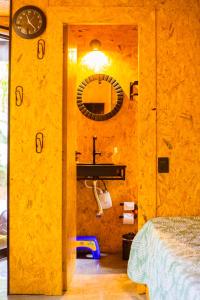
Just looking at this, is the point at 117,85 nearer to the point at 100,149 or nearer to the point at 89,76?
the point at 89,76

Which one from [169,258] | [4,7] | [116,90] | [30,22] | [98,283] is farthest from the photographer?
[116,90]

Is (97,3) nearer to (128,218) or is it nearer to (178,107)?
(178,107)

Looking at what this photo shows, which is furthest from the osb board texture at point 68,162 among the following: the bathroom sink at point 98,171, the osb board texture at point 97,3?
the bathroom sink at point 98,171

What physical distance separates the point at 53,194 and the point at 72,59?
4.16 feet

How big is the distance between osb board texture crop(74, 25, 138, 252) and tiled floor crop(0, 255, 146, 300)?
506 mm

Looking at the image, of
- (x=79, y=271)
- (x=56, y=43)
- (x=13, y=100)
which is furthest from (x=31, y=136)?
(x=79, y=271)

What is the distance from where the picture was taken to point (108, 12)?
308 centimetres

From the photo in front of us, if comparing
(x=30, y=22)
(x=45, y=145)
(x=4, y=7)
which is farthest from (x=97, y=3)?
(x=4, y=7)

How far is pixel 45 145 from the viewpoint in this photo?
308 cm

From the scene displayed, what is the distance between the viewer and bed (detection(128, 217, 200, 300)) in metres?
1.51

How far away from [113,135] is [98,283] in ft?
6.05

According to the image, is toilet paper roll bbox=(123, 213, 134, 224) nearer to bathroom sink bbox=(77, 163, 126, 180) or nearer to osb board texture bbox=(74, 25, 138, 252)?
osb board texture bbox=(74, 25, 138, 252)

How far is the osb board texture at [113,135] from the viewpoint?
4.53 meters

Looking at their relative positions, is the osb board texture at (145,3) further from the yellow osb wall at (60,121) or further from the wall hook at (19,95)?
the wall hook at (19,95)
